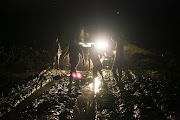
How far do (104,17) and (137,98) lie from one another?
11.4ft

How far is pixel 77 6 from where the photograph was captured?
651cm

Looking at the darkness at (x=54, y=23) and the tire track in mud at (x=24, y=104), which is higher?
the darkness at (x=54, y=23)

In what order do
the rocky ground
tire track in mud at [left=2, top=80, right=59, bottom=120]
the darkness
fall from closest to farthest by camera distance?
1. tire track in mud at [left=2, top=80, right=59, bottom=120]
2. the rocky ground
3. the darkness

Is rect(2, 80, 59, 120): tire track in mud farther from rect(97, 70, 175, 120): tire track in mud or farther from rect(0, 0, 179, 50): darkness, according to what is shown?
rect(0, 0, 179, 50): darkness

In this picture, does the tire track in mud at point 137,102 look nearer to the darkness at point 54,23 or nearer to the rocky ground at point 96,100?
the rocky ground at point 96,100

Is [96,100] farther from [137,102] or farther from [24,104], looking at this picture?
[24,104]

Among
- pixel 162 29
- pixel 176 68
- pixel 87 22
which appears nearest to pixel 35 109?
pixel 87 22

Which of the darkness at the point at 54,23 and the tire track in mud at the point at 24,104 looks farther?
the darkness at the point at 54,23

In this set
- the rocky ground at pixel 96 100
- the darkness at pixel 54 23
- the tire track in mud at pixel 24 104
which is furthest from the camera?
the darkness at pixel 54 23

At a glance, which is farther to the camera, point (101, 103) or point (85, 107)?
point (101, 103)

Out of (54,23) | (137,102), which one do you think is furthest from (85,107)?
(54,23)

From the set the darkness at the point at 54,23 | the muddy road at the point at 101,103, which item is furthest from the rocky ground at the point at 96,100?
the darkness at the point at 54,23

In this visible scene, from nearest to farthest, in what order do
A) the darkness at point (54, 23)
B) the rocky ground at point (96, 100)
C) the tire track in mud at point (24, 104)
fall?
1. the tire track in mud at point (24, 104)
2. the rocky ground at point (96, 100)
3. the darkness at point (54, 23)

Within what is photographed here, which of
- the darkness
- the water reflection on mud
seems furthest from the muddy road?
the darkness
